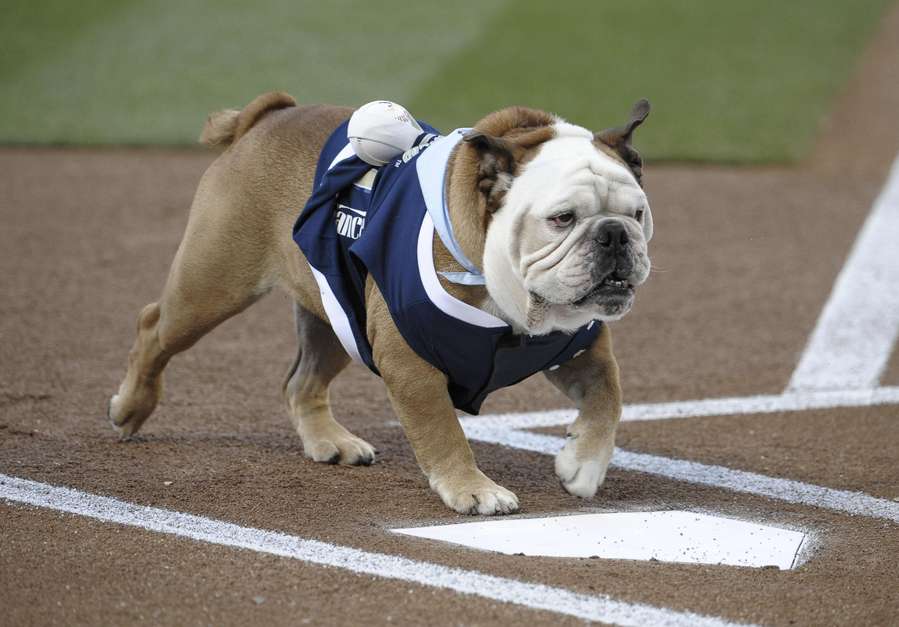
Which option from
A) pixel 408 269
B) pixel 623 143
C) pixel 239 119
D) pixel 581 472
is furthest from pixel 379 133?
pixel 581 472

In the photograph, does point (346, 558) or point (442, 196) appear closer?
point (346, 558)

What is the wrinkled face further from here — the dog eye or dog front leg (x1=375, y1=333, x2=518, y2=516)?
dog front leg (x1=375, y1=333, x2=518, y2=516)

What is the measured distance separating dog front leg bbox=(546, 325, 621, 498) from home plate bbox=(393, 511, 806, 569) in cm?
16

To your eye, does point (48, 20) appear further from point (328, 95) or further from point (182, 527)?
point (182, 527)

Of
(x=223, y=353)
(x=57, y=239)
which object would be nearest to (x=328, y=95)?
(x=57, y=239)

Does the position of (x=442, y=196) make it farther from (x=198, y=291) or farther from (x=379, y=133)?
(x=198, y=291)

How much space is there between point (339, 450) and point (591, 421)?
1135mm

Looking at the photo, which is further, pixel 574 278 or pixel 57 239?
pixel 57 239

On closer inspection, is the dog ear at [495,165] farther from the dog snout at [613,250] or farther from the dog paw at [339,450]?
the dog paw at [339,450]

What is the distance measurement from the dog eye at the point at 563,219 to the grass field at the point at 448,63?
745cm

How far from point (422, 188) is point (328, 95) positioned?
A: 849cm

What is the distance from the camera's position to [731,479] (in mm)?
5207

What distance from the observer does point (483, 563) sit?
13.7 feet

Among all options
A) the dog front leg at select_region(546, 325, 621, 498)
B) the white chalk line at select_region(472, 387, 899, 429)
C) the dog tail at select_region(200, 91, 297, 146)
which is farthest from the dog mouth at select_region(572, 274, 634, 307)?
the dog tail at select_region(200, 91, 297, 146)
